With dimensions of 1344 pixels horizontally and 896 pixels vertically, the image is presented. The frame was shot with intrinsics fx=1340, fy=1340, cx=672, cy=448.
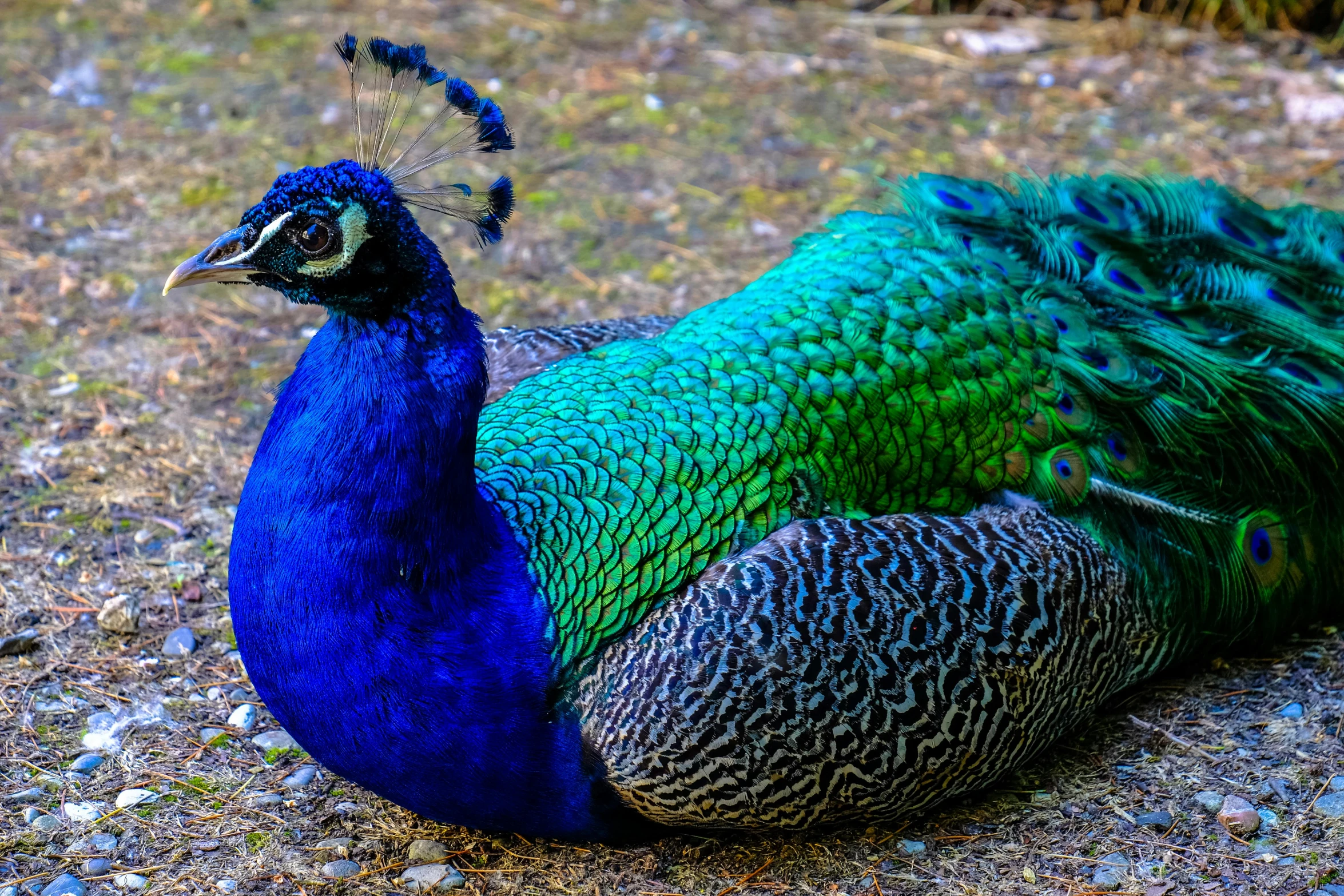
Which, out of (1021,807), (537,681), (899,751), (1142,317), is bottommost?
(1021,807)

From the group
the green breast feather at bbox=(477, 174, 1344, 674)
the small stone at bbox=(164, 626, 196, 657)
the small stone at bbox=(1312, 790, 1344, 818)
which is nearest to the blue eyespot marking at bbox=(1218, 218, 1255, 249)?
the green breast feather at bbox=(477, 174, 1344, 674)

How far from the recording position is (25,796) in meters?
3.30

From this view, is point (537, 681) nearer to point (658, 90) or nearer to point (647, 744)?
point (647, 744)

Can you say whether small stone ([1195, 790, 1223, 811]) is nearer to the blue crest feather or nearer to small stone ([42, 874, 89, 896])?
the blue crest feather

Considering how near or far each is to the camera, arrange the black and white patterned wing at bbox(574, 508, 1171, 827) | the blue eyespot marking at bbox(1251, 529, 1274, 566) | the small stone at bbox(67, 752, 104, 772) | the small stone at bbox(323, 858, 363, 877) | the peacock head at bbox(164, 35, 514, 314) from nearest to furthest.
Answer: the peacock head at bbox(164, 35, 514, 314) < the black and white patterned wing at bbox(574, 508, 1171, 827) < the small stone at bbox(323, 858, 363, 877) < the small stone at bbox(67, 752, 104, 772) < the blue eyespot marking at bbox(1251, 529, 1274, 566)

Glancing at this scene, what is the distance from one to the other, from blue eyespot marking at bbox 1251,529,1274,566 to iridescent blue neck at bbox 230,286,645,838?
1.92 meters

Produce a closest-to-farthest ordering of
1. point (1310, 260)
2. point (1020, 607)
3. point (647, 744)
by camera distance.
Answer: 1. point (647, 744)
2. point (1020, 607)
3. point (1310, 260)

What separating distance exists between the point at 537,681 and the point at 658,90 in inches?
198

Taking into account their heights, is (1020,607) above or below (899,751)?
above

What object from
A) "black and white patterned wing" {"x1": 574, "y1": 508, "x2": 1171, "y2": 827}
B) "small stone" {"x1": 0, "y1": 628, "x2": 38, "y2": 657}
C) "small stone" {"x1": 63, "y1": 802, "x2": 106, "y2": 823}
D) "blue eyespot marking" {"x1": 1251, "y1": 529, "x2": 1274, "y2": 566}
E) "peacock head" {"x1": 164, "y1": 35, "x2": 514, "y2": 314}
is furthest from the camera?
"small stone" {"x1": 0, "y1": 628, "x2": 38, "y2": 657}

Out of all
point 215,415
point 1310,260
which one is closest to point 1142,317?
point 1310,260

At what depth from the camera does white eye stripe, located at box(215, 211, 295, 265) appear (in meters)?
2.72

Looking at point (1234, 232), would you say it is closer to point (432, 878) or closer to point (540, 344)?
point (540, 344)

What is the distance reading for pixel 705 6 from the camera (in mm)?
8227
